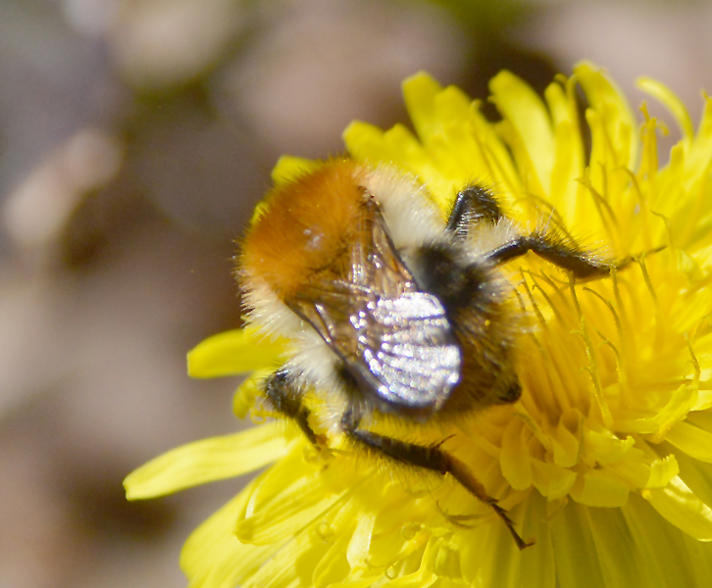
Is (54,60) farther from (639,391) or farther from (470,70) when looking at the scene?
(639,391)

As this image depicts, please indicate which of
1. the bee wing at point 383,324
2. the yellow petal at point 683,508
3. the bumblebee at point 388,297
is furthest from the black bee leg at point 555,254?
the yellow petal at point 683,508

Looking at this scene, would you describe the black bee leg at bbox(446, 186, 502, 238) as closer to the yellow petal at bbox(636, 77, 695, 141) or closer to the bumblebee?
the bumblebee

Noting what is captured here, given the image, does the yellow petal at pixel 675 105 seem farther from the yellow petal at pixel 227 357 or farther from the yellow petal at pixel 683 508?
the yellow petal at pixel 227 357

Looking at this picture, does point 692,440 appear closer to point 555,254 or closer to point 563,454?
point 563,454

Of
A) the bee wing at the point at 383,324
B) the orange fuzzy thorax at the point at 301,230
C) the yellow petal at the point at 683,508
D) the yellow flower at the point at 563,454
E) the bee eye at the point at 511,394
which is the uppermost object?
the orange fuzzy thorax at the point at 301,230

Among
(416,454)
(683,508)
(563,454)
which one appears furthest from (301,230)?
(683,508)

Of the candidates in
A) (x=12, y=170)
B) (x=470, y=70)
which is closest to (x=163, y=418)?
(x=12, y=170)

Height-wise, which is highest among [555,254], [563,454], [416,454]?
[555,254]
